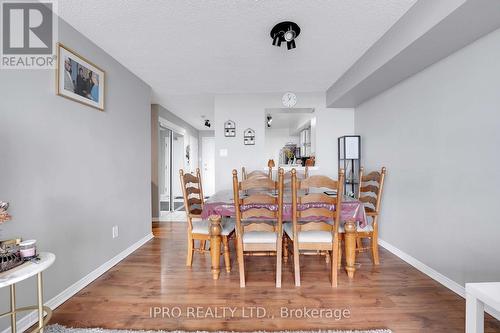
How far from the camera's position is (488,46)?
165 cm

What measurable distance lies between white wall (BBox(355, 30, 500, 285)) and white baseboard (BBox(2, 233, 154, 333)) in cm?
326

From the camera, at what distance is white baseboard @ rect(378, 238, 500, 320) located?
1.66 m

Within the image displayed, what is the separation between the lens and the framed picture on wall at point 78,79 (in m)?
1.85

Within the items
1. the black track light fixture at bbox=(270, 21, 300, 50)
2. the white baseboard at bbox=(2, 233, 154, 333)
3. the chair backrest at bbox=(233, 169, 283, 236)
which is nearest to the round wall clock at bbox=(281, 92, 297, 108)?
the black track light fixture at bbox=(270, 21, 300, 50)

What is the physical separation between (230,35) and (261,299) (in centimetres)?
233

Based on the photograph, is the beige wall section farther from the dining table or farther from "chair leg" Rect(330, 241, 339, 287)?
"chair leg" Rect(330, 241, 339, 287)

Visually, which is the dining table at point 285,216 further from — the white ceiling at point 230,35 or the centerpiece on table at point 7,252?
the white ceiling at point 230,35

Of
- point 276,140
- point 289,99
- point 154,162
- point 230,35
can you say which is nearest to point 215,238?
point 230,35

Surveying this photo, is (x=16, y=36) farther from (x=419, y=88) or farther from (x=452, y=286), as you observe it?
(x=452, y=286)

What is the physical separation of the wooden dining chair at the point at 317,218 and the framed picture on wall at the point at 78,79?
2072 mm

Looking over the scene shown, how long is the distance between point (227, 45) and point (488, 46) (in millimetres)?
2099

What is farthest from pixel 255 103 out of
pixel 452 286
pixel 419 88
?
pixel 452 286

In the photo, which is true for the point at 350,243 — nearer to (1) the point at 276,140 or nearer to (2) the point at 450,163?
(2) the point at 450,163

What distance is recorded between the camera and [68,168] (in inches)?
75.4
